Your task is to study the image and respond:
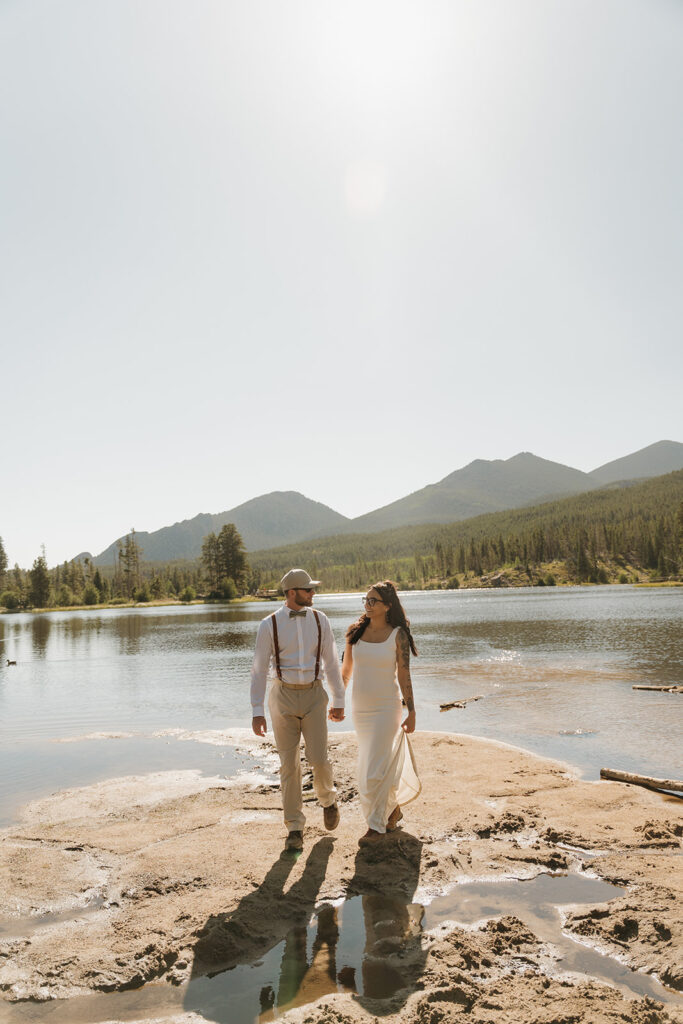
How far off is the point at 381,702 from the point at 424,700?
40.3ft

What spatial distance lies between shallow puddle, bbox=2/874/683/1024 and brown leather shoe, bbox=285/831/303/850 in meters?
1.36

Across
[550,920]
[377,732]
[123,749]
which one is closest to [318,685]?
[377,732]

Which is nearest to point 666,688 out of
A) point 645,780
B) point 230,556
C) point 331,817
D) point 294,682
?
point 645,780

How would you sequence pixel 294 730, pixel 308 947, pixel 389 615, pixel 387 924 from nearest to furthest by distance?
pixel 308 947 < pixel 387 924 < pixel 294 730 < pixel 389 615

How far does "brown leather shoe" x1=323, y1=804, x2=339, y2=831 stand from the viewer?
24.8 feet

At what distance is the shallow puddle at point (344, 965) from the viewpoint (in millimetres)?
4375

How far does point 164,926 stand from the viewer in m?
5.45

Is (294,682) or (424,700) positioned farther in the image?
(424,700)

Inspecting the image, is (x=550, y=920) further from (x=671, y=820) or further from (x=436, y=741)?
(x=436, y=741)

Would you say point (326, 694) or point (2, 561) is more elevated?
point (2, 561)

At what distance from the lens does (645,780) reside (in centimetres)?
966

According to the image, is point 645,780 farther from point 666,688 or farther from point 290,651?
point 666,688

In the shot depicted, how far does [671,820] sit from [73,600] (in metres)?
152

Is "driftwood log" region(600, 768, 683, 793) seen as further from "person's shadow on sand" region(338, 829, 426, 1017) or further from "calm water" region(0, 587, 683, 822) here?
"person's shadow on sand" region(338, 829, 426, 1017)
